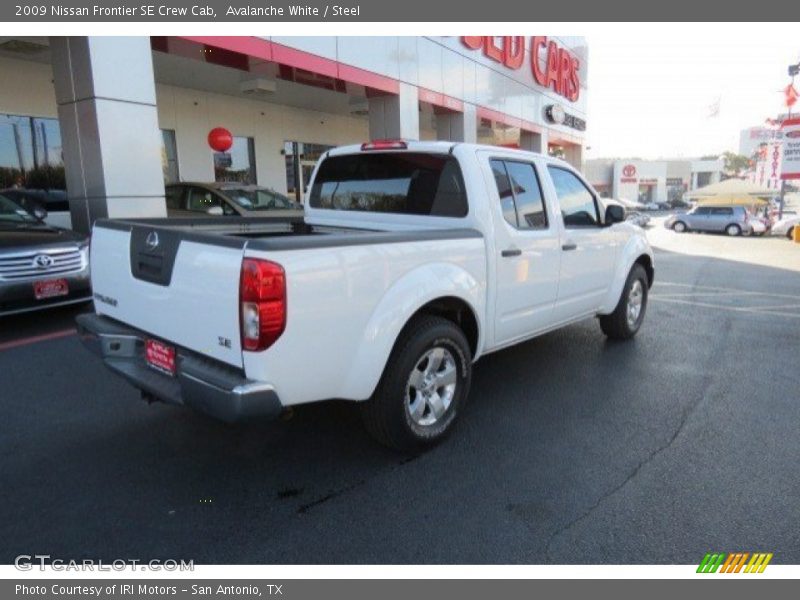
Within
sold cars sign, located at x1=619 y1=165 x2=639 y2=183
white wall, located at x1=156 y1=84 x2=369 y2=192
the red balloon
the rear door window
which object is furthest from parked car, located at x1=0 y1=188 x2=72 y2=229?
sold cars sign, located at x1=619 y1=165 x2=639 y2=183

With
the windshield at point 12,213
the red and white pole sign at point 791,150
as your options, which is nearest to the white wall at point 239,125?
the windshield at point 12,213

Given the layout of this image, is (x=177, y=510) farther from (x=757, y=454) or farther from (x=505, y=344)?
(x=757, y=454)

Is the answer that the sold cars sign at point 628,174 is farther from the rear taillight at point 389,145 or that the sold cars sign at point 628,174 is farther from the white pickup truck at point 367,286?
the rear taillight at point 389,145

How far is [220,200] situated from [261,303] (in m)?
8.94

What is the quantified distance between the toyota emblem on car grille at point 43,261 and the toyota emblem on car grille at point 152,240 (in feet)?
11.3

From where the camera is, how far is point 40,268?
579cm

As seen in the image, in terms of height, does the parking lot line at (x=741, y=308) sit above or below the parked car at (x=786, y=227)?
above

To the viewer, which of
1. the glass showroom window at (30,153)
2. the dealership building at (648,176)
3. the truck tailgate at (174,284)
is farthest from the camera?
the dealership building at (648,176)

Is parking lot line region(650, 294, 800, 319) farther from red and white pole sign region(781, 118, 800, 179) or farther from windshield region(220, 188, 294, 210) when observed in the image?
red and white pole sign region(781, 118, 800, 179)

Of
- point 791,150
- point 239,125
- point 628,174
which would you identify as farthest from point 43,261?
point 628,174

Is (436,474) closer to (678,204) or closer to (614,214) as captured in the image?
(614,214)

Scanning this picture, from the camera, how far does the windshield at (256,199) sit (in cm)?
1086

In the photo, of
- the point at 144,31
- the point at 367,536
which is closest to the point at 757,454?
the point at 367,536

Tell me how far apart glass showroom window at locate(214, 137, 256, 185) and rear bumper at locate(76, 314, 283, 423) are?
12987mm
